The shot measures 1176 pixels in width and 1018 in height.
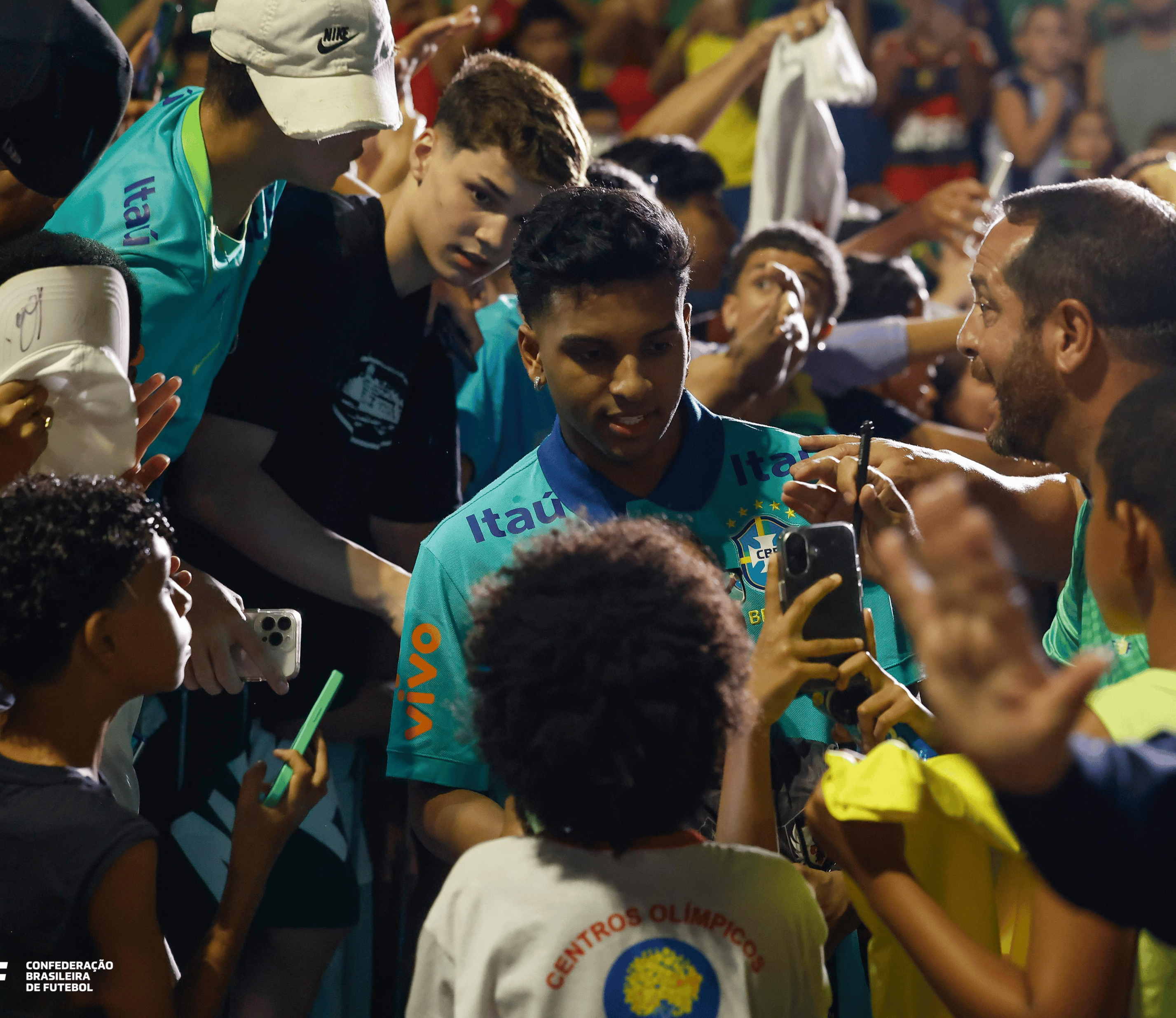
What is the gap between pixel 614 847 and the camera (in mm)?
1227

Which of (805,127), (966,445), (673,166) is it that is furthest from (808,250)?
(805,127)

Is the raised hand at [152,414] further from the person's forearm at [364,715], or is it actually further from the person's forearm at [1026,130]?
the person's forearm at [1026,130]

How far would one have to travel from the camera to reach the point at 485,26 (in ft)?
17.6

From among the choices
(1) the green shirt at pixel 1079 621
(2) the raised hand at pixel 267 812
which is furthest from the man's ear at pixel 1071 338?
(2) the raised hand at pixel 267 812

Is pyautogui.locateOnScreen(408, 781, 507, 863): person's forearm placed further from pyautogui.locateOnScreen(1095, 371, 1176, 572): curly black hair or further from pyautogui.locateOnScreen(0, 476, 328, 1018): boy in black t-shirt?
pyautogui.locateOnScreen(1095, 371, 1176, 572): curly black hair

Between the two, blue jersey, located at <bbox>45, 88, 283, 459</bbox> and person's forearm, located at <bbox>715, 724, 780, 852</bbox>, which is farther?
blue jersey, located at <bbox>45, 88, 283, 459</bbox>

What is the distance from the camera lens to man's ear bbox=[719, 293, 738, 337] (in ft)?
10.6

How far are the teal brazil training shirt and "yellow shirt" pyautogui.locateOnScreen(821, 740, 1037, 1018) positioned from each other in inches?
15.5

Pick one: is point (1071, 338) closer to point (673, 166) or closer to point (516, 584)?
point (516, 584)

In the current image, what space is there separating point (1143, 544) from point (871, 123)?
4.84m

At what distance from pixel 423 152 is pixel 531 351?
0.90 meters

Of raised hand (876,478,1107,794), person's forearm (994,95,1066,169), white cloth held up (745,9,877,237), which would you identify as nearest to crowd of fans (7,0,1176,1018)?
raised hand (876,478,1107,794)

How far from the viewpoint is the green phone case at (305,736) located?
1.59 m

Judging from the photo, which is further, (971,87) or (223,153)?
(971,87)
